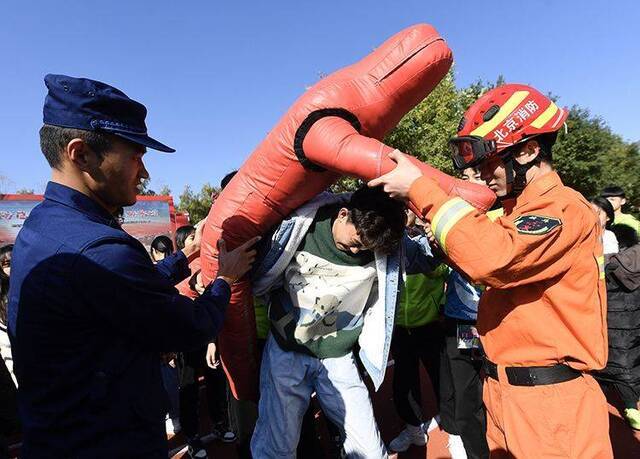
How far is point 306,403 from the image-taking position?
2.28 m

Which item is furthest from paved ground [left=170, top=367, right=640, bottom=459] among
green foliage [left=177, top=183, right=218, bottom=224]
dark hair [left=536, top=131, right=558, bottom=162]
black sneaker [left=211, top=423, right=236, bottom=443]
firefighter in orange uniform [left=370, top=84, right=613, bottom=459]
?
green foliage [left=177, top=183, right=218, bottom=224]

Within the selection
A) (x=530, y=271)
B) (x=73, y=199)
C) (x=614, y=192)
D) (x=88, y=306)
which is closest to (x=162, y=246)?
(x=73, y=199)

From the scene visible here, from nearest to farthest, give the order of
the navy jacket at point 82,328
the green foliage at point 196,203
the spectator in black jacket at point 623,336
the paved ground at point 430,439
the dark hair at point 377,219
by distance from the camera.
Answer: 1. the navy jacket at point 82,328
2. the dark hair at point 377,219
3. the paved ground at point 430,439
4. the spectator in black jacket at point 623,336
5. the green foliage at point 196,203

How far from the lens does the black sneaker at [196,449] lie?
3393 mm

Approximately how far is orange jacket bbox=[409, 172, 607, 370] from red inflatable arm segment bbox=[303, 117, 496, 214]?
0.16m

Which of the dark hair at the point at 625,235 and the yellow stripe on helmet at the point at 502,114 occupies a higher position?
the yellow stripe on helmet at the point at 502,114

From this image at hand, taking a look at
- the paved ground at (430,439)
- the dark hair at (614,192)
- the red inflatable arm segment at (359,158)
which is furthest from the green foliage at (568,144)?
the red inflatable arm segment at (359,158)

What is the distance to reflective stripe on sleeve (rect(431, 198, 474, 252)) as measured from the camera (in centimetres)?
143

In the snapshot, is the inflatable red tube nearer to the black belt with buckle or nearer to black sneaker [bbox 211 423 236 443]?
the black belt with buckle

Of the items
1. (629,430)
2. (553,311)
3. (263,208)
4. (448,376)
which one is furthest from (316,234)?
(629,430)

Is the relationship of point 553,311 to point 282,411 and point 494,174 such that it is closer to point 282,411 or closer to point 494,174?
point 494,174

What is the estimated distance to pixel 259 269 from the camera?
2.17 m

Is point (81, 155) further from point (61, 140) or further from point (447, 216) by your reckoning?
point (447, 216)

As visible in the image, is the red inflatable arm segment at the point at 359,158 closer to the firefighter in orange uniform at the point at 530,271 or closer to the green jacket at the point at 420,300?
the firefighter in orange uniform at the point at 530,271
